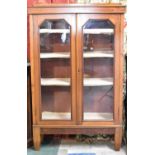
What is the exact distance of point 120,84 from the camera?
8.80 ft

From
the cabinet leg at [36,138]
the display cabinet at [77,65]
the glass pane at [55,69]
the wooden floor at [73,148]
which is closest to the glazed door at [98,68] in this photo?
the display cabinet at [77,65]

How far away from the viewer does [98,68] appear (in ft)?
9.35

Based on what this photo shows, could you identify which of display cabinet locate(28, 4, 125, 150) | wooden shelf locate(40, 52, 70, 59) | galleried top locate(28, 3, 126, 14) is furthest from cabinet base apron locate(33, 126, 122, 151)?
galleried top locate(28, 3, 126, 14)

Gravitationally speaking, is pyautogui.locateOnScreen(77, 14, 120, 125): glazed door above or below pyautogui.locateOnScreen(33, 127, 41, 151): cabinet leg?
above

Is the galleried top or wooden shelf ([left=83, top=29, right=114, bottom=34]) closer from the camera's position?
the galleried top

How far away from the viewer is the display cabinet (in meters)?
2.63

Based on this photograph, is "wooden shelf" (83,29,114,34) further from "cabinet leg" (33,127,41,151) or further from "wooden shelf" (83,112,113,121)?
"cabinet leg" (33,127,41,151)

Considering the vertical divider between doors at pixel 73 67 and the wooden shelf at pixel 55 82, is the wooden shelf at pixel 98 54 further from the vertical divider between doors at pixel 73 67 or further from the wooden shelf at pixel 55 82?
the wooden shelf at pixel 55 82
